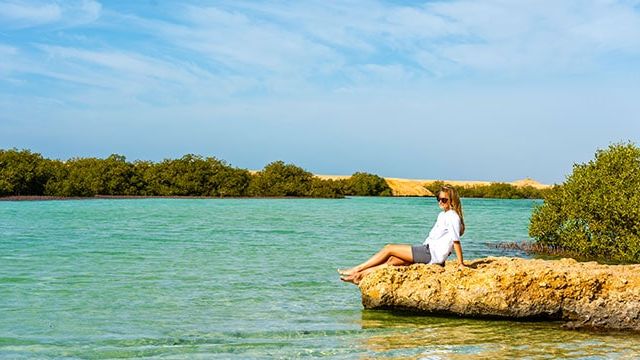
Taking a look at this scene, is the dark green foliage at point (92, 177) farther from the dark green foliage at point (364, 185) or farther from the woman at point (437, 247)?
the woman at point (437, 247)

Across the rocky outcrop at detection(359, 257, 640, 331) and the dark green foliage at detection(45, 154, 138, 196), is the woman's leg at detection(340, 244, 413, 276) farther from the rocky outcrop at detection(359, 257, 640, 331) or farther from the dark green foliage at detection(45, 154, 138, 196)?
the dark green foliage at detection(45, 154, 138, 196)

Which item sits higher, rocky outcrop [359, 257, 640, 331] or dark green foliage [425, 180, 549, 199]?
dark green foliage [425, 180, 549, 199]

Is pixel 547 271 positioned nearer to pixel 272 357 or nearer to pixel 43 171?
pixel 272 357

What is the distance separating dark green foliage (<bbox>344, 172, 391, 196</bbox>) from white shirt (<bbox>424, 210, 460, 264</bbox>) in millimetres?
108836

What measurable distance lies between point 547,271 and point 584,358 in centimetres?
258

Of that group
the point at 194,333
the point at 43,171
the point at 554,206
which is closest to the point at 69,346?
the point at 194,333

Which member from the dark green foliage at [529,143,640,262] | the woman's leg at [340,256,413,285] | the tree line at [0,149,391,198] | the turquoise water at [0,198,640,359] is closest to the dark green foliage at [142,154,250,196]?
the tree line at [0,149,391,198]

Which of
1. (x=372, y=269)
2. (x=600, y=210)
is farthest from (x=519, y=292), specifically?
(x=600, y=210)

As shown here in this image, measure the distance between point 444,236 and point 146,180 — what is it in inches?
3206

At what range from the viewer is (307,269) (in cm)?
1925

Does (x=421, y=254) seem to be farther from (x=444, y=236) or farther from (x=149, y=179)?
(x=149, y=179)

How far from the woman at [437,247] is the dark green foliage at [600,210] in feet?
40.4

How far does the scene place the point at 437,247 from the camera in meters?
12.5

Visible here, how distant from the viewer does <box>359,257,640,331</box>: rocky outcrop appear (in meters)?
11.4
